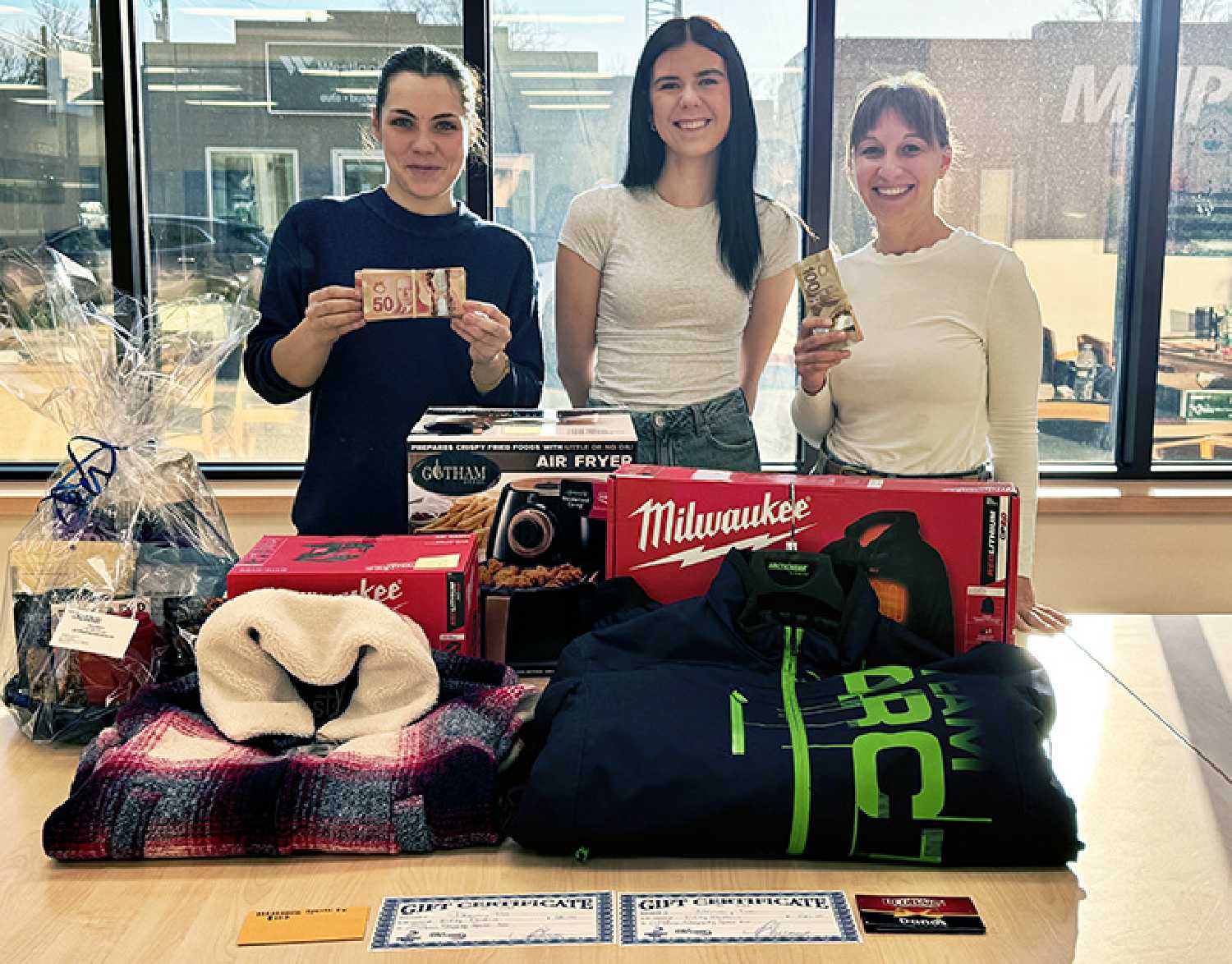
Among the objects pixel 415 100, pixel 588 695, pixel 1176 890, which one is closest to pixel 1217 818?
pixel 1176 890

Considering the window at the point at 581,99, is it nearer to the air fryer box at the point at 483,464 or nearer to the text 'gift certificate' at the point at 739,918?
the air fryer box at the point at 483,464

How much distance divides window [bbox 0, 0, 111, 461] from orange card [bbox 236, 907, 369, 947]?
3054mm

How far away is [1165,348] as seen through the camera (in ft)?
12.2

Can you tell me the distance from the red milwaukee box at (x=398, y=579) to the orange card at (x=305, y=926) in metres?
0.34

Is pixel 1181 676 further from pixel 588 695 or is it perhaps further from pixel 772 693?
pixel 588 695

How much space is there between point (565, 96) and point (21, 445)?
6.62 ft

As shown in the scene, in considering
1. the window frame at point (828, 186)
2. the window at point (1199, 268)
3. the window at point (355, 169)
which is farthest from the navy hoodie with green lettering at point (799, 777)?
the window at point (1199, 268)

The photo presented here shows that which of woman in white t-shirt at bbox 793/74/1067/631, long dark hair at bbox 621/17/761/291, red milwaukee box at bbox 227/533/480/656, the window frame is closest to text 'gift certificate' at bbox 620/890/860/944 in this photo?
red milwaukee box at bbox 227/533/480/656

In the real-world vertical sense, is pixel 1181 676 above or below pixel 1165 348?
below

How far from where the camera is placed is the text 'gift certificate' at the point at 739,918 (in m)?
0.94

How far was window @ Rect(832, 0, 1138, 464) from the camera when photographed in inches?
141

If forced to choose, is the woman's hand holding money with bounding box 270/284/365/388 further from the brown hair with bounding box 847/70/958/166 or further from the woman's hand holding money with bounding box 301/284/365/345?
the brown hair with bounding box 847/70/958/166

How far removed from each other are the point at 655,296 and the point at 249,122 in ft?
7.03

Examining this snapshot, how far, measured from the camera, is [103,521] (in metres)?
1.31
